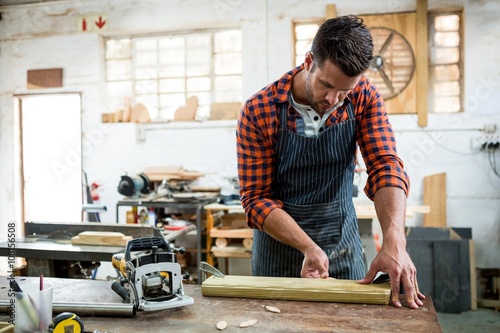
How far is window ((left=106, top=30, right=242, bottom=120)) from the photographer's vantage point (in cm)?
480

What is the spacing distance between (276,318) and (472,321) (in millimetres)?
2981

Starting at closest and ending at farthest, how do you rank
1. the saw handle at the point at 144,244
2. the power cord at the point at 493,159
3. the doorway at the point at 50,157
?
the saw handle at the point at 144,244, the power cord at the point at 493,159, the doorway at the point at 50,157

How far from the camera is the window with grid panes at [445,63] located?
4246 millimetres

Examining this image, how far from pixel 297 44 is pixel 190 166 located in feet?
5.46

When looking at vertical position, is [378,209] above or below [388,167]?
below

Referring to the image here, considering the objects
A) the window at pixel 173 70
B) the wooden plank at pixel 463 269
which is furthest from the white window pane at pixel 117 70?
the wooden plank at pixel 463 269

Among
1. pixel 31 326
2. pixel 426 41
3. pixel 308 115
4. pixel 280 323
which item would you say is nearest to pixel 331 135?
pixel 308 115

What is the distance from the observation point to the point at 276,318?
4.06ft

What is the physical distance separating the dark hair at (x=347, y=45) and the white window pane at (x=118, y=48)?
399 centimetres

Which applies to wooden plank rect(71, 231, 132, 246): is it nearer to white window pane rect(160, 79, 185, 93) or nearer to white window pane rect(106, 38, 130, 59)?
white window pane rect(160, 79, 185, 93)

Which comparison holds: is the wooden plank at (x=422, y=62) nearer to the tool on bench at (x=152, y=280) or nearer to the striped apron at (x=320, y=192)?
the striped apron at (x=320, y=192)

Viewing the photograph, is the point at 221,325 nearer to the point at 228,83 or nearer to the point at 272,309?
the point at 272,309

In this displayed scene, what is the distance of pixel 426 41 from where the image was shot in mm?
4199

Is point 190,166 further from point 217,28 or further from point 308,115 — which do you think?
point 308,115
